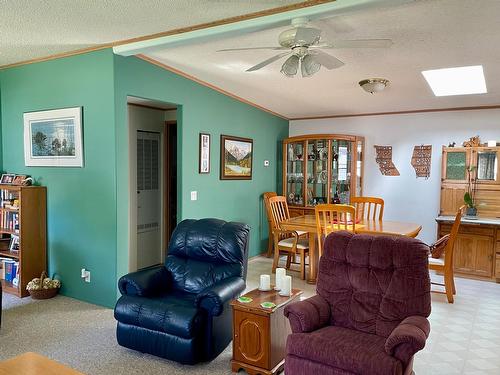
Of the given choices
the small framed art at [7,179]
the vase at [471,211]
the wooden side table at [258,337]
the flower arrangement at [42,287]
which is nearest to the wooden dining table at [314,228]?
the vase at [471,211]

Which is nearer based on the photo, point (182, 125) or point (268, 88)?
point (182, 125)

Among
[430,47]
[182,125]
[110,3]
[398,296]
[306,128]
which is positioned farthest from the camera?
[306,128]

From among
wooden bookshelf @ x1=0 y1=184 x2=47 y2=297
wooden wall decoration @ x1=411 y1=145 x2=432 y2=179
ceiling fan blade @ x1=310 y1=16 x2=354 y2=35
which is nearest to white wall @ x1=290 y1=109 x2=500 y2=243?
wooden wall decoration @ x1=411 y1=145 x2=432 y2=179

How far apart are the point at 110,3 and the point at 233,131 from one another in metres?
2.90

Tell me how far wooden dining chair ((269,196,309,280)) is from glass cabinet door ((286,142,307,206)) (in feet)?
1.66

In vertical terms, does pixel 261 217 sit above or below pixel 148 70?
below

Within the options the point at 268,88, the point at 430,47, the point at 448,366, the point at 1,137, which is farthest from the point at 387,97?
the point at 1,137

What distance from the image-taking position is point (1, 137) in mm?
4914

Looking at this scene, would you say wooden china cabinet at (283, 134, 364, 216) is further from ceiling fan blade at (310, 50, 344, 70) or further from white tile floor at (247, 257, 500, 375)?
ceiling fan blade at (310, 50, 344, 70)

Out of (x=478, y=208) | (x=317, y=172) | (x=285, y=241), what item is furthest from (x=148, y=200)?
(x=478, y=208)

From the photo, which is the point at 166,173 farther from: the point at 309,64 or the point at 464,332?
the point at 464,332

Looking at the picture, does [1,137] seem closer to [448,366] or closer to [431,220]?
[448,366]

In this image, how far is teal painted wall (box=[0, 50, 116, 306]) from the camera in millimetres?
3945

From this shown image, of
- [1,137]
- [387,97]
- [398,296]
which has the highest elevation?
[387,97]
